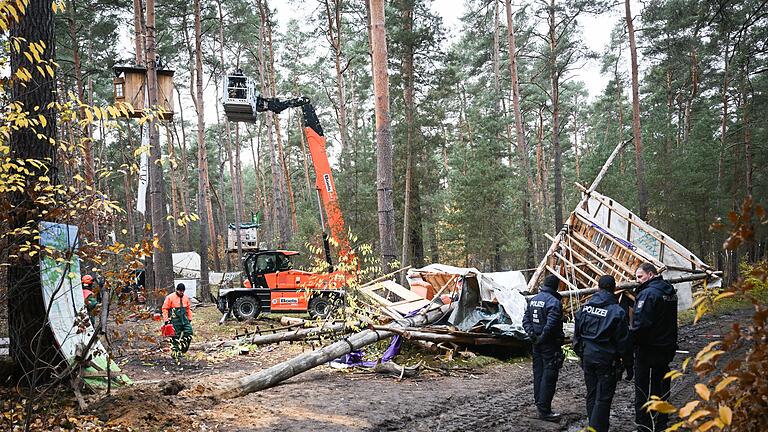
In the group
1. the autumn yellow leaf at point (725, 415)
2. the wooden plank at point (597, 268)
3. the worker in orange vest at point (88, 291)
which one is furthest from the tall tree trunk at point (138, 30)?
the autumn yellow leaf at point (725, 415)

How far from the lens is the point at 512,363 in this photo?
32.8 ft

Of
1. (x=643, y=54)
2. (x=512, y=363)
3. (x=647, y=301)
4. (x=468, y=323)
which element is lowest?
(x=512, y=363)

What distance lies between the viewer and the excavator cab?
44.7 ft

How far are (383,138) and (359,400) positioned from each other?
6037 mm

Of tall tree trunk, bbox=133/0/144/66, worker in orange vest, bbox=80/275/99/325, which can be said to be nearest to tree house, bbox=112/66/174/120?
tall tree trunk, bbox=133/0/144/66

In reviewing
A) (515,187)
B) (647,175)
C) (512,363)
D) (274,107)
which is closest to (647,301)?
(512,363)

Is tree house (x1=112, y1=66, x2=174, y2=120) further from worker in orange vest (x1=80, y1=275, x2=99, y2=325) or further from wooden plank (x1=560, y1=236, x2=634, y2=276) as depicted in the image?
wooden plank (x1=560, y1=236, x2=634, y2=276)

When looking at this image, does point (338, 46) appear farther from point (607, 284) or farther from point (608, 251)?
point (607, 284)

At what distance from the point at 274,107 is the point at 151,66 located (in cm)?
356

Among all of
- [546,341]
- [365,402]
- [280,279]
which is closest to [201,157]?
[280,279]

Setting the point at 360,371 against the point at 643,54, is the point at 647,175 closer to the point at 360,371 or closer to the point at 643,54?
the point at 643,54

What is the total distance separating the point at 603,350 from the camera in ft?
18.1

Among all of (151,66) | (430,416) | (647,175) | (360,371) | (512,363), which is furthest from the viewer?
(647,175)

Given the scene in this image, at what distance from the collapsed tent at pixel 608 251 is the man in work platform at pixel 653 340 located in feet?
19.1
